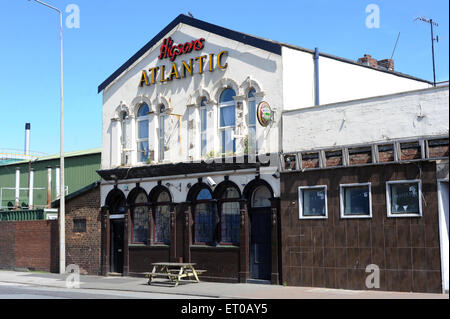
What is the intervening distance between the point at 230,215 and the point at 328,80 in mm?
6097

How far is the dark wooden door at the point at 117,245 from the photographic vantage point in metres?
25.8

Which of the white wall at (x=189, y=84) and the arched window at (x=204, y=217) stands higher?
the white wall at (x=189, y=84)

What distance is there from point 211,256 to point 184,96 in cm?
633

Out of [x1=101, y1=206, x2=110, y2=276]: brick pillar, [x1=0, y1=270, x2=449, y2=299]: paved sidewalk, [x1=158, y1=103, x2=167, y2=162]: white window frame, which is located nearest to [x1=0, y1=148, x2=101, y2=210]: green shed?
[x1=101, y1=206, x2=110, y2=276]: brick pillar

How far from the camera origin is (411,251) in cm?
1680

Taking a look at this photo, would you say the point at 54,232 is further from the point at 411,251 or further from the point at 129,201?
the point at 411,251

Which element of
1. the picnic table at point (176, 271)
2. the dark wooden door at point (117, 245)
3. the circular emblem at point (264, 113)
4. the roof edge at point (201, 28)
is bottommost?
the picnic table at point (176, 271)

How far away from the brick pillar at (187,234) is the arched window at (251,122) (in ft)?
11.8

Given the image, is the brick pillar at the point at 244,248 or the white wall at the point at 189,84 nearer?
the white wall at the point at 189,84

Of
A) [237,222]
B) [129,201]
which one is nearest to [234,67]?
[237,222]

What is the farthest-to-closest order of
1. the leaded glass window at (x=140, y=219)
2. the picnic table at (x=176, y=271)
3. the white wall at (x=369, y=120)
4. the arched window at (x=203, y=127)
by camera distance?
the leaded glass window at (x=140, y=219)
the arched window at (x=203, y=127)
the picnic table at (x=176, y=271)
the white wall at (x=369, y=120)

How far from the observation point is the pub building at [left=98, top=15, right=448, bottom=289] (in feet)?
67.7

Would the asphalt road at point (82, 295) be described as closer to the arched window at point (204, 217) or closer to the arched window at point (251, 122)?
the arched window at point (204, 217)

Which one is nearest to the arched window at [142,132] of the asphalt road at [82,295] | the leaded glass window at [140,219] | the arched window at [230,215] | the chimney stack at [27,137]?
the leaded glass window at [140,219]
